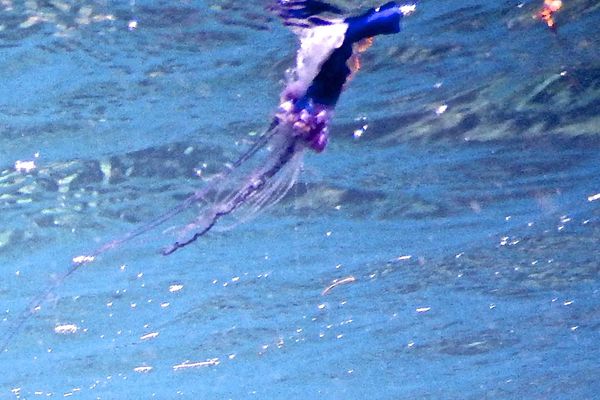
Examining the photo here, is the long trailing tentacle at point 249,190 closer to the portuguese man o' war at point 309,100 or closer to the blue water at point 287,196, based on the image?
the portuguese man o' war at point 309,100

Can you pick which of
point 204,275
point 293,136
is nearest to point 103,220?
point 204,275

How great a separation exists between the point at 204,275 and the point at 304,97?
15.0m

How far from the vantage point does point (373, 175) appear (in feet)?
46.5

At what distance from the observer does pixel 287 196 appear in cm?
1412

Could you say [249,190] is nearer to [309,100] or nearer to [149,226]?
[309,100]

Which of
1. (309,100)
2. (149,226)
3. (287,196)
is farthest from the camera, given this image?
(287,196)

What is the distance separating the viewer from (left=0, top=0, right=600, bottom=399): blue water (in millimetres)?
9727

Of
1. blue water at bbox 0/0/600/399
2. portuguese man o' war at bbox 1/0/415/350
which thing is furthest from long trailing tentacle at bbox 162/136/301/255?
blue water at bbox 0/0/600/399

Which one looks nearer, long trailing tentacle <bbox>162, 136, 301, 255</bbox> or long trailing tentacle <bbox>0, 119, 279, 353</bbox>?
long trailing tentacle <bbox>162, 136, 301, 255</bbox>

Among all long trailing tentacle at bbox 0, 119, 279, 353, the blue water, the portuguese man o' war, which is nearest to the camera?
the portuguese man o' war

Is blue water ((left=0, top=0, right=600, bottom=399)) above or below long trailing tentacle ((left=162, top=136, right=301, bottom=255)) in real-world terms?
below

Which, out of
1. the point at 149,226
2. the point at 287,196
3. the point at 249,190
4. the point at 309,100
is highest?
the point at 309,100

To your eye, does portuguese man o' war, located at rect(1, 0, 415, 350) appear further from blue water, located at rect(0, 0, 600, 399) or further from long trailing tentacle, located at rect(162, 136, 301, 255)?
blue water, located at rect(0, 0, 600, 399)

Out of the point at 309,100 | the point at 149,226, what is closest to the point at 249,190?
the point at 309,100
